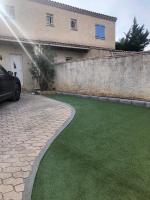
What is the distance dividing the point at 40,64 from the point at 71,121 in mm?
8077

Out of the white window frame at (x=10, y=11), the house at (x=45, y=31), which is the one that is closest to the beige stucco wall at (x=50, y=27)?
the house at (x=45, y=31)

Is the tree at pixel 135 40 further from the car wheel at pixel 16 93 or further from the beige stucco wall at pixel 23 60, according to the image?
the car wheel at pixel 16 93

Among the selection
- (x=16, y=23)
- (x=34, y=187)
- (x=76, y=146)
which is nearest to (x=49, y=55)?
(x=16, y=23)

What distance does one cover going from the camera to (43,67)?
13.6 m

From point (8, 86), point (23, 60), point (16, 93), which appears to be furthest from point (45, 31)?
point (8, 86)

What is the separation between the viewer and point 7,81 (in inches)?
337

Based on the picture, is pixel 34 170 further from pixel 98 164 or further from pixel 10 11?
pixel 10 11

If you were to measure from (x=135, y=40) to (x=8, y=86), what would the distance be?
2244 centimetres

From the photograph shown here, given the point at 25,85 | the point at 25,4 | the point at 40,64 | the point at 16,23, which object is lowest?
the point at 25,85

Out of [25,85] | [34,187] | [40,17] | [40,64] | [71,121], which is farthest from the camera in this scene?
[40,17]

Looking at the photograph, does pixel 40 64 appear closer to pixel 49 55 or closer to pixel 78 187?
pixel 49 55

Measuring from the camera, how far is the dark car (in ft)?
26.5

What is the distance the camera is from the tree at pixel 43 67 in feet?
44.4

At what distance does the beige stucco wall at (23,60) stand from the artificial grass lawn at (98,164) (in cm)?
1022
